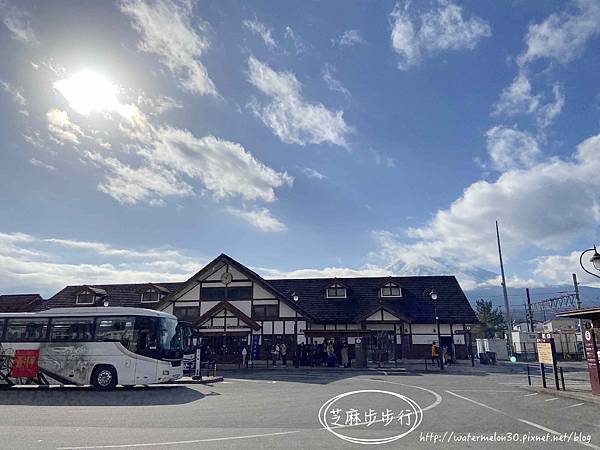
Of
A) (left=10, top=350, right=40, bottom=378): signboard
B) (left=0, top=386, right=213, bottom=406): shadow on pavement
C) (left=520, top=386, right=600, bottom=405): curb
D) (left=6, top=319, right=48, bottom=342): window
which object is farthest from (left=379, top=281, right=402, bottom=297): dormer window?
(left=10, top=350, right=40, bottom=378): signboard

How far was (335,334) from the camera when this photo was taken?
2930cm

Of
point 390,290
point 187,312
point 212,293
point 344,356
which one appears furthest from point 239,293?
point 390,290

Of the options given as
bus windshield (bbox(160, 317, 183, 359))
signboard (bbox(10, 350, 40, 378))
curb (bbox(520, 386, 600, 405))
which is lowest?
curb (bbox(520, 386, 600, 405))

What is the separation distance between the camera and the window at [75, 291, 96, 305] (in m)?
39.2

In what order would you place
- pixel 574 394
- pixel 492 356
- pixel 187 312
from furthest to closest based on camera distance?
pixel 187 312
pixel 492 356
pixel 574 394

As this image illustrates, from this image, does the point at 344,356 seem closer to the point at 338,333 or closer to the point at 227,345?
the point at 338,333

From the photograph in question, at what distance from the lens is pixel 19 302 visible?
4162cm

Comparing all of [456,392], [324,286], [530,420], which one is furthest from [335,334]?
[530,420]

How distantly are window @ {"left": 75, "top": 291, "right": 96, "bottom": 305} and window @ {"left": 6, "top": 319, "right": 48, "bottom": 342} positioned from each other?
877 inches

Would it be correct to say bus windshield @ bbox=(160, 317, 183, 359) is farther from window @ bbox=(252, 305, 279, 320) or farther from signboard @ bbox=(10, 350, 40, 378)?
window @ bbox=(252, 305, 279, 320)

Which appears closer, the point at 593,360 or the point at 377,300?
the point at 593,360

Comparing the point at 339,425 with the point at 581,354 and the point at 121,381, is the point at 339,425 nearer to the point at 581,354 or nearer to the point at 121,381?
the point at 121,381

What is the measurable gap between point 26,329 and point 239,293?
56.5 ft

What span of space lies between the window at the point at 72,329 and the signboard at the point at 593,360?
18.6 metres
